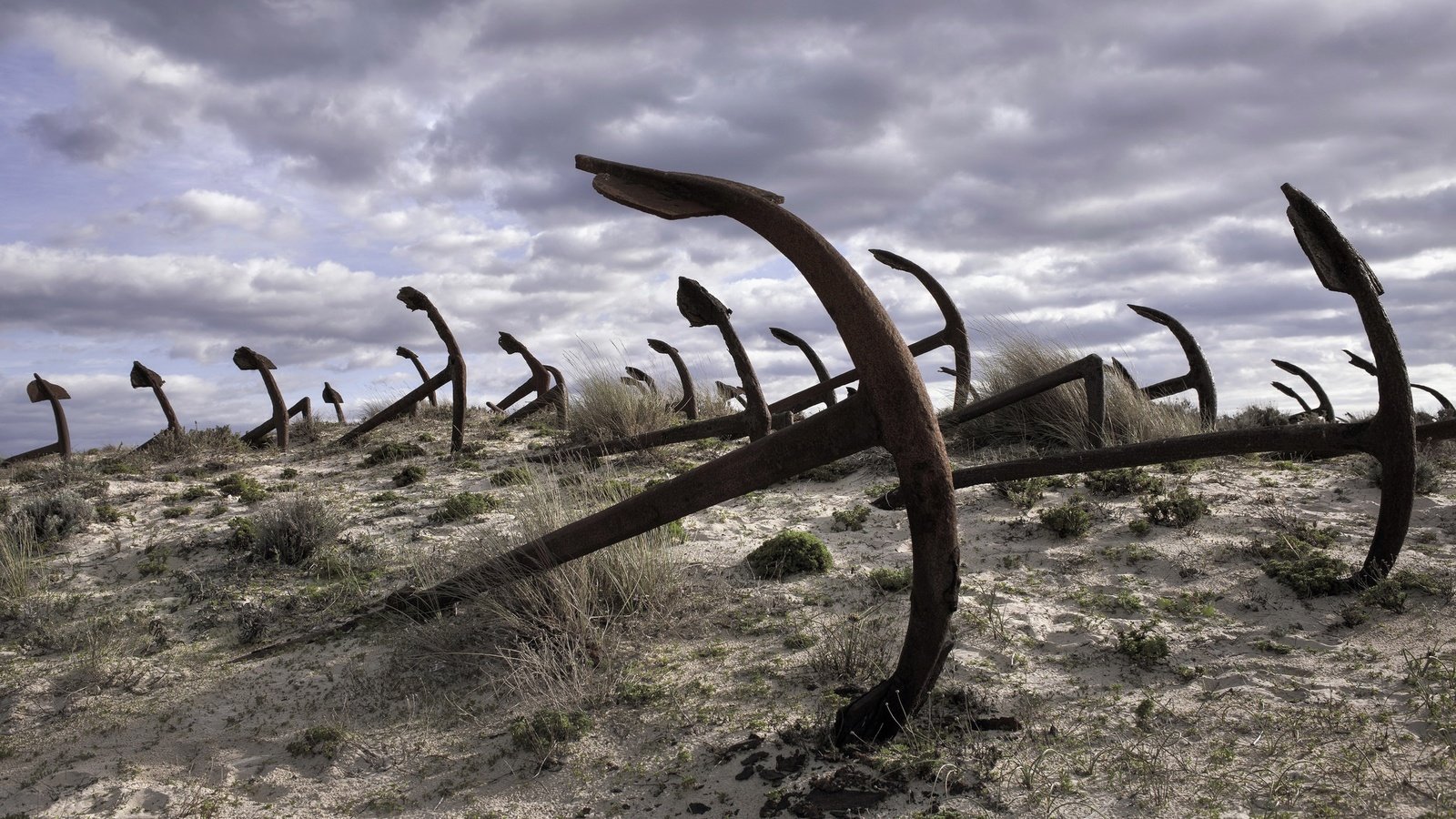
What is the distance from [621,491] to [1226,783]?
358 cm

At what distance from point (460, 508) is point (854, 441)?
14.2ft

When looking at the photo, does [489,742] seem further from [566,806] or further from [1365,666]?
[1365,666]

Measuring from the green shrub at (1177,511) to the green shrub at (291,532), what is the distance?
5251 millimetres

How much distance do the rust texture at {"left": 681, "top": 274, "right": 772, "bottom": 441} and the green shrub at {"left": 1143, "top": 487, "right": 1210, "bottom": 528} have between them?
2.78 metres

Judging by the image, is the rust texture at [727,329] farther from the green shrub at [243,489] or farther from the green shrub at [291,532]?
the green shrub at [243,489]

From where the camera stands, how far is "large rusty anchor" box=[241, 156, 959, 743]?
8.54 feet

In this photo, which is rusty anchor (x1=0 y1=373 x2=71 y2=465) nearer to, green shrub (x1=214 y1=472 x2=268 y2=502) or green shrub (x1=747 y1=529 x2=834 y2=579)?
green shrub (x1=214 y1=472 x2=268 y2=502)

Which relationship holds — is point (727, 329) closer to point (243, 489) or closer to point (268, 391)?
point (243, 489)

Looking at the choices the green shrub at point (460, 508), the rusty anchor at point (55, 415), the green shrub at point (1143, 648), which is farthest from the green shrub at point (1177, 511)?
the rusty anchor at point (55, 415)

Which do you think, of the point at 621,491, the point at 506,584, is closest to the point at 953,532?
the point at 506,584

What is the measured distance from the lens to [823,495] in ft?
20.9

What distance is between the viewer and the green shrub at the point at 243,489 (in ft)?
24.3

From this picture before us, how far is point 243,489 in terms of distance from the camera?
751 cm

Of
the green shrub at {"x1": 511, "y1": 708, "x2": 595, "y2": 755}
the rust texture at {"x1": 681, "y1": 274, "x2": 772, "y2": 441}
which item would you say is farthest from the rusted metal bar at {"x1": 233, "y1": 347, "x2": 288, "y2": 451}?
the green shrub at {"x1": 511, "y1": 708, "x2": 595, "y2": 755}
